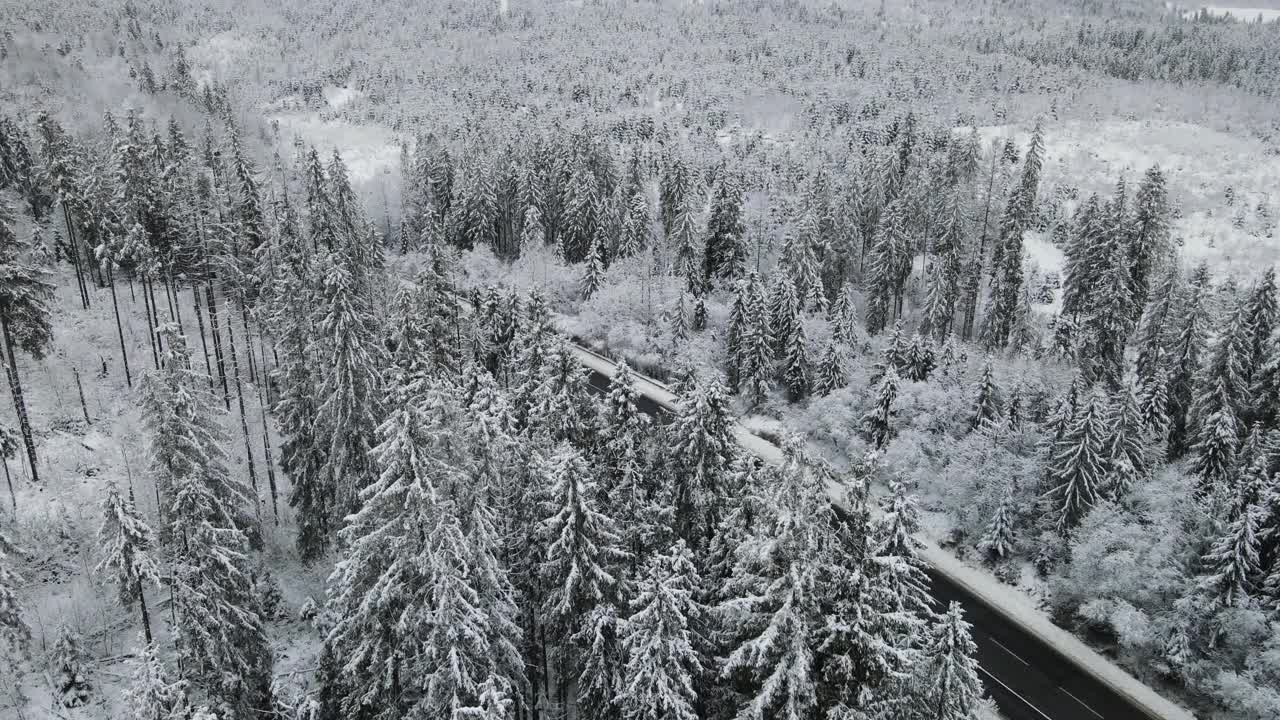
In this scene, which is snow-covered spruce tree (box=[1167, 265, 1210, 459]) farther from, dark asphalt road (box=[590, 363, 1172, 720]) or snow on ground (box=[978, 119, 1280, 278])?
snow on ground (box=[978, 119, 1280, 278])

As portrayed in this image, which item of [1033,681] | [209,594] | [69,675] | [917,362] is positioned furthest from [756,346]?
[69,675]

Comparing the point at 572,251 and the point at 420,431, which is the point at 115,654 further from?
the point at 572,251

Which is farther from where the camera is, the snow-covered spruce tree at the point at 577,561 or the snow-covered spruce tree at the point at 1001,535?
the snow-covered spruce tree at the point at 1001,535

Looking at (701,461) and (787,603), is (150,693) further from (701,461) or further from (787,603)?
(701,461)

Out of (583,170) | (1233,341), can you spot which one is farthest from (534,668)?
(583,170)

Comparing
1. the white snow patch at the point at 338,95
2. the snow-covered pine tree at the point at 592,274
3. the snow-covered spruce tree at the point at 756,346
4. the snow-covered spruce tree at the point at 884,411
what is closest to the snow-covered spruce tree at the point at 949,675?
the snow-covered spruce tree at the point at 884,411

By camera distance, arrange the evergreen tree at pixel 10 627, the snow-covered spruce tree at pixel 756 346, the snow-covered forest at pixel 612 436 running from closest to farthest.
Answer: the snow-covered forest at pixel 612 436 < the evergreen tree at pixel 10 627 < the snow-covered spruce tree at pixel 756 346

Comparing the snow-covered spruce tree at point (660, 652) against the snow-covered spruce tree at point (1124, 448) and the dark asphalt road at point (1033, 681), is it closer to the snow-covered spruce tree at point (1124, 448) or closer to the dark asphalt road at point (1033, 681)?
the dark asphalt road at point (1033, 681)
